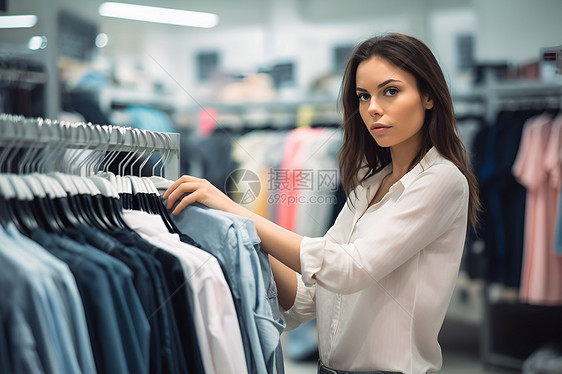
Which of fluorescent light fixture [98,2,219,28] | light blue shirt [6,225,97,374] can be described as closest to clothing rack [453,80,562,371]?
fluorescent light fixture [98,2,219,28]

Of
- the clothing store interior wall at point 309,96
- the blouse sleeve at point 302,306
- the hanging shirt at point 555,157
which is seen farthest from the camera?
the clothing store interior wall at point 309,96

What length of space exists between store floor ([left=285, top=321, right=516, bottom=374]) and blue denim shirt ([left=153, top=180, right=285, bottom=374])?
81.0 inches

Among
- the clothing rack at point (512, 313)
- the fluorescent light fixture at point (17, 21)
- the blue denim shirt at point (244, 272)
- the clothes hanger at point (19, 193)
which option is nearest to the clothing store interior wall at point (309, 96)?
the clothing rack at point (512, 313)

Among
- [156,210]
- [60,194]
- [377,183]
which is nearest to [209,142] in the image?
[377,183]

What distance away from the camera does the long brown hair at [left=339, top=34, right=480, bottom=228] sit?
1.17 m

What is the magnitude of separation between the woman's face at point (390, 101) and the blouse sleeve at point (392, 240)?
11cm

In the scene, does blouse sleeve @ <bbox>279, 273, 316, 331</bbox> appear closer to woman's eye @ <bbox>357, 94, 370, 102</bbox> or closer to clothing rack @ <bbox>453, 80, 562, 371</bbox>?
woman's eye @ <bbox>357, 94, 370, 102</bbox>

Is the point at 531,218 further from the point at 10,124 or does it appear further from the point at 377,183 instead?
the point at 10,124

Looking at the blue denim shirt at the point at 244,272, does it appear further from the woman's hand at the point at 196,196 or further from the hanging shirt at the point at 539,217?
the hanging shirt at the point at 539,217

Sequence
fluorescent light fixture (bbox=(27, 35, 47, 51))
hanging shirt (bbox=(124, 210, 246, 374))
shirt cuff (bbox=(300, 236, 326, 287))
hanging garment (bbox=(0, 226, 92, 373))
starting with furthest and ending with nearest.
Answer: fluorescent light fixture (bbox=(27, 35, 47, 51)) < shirt cuff (bbox=(300, 236, 326, 287)) < hanging shirt (bbox=(124, 210, 246, 374)) < hanging garment (bbox=(0, 226, 92, 373))

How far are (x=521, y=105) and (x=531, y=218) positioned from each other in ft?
2.20

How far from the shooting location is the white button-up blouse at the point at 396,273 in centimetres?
109

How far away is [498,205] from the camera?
2.74 metres

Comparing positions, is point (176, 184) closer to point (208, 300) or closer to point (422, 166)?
point (208, 300)
